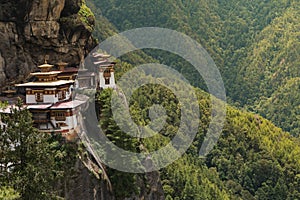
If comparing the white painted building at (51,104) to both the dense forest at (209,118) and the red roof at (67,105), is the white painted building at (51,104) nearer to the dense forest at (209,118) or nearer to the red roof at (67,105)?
the red roof at (67,105)

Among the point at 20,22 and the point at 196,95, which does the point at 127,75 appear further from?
the point at 20,22

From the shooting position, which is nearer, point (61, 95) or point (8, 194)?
point (8, 194)

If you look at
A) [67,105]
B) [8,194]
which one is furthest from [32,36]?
[8,194]

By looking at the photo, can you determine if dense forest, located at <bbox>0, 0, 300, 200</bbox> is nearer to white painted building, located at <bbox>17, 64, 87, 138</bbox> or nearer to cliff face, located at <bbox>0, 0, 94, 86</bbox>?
white painted building, located at <bbox>17, 64, 87, 138</bbox>

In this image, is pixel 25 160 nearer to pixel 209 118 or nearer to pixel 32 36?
pixel 32 36

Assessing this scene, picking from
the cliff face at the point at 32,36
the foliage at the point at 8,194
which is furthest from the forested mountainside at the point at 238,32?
the foliage at the point at 8,194

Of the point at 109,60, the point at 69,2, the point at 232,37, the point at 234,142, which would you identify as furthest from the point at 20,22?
the point at 232,37
